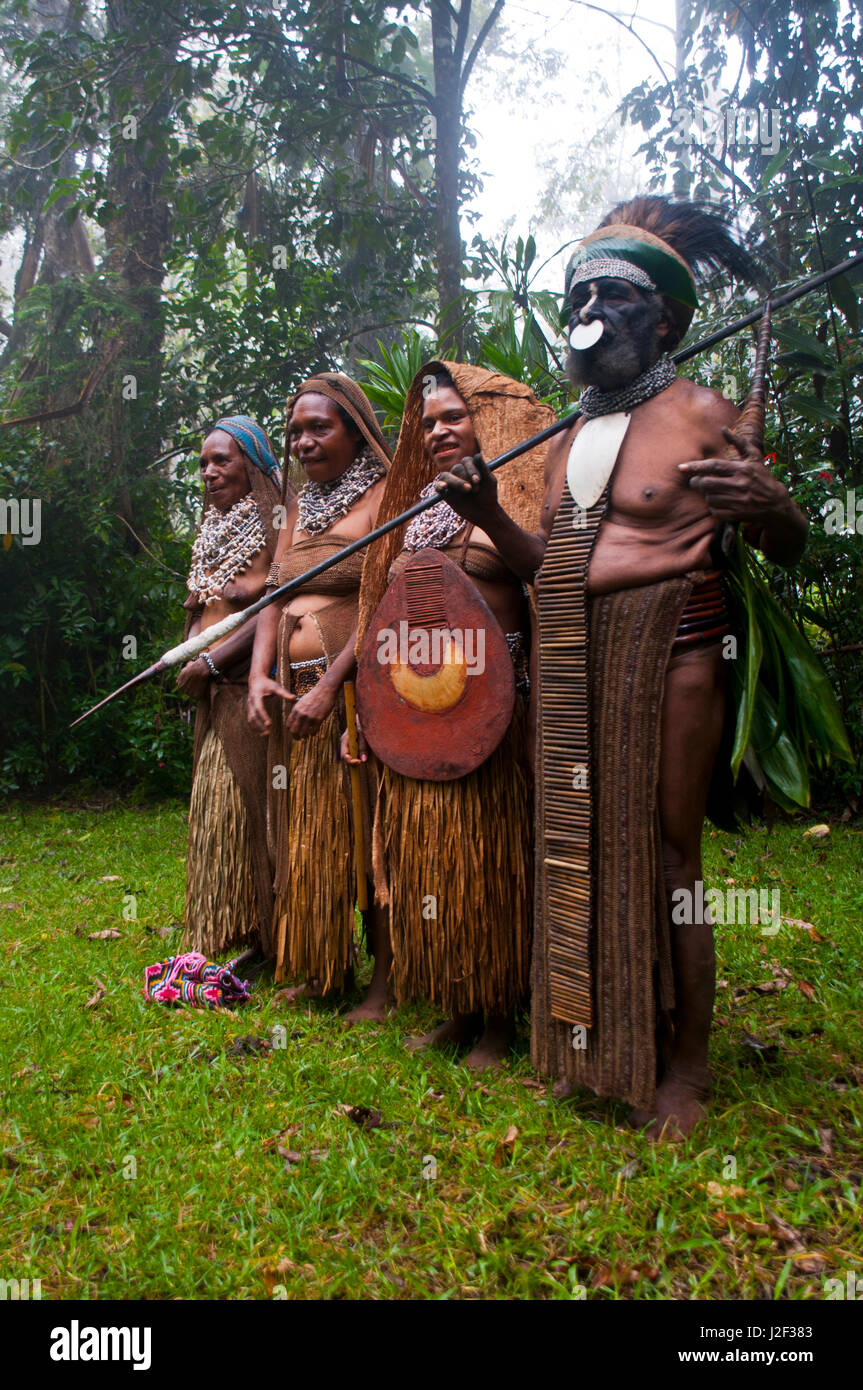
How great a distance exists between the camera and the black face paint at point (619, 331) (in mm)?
2469

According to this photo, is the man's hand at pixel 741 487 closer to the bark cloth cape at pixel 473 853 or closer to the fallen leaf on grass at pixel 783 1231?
the bark cloth cape at pixel 473 853

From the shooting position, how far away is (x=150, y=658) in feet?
26.4

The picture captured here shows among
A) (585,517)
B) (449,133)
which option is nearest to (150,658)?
(449,133)

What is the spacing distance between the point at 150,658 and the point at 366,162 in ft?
17.2

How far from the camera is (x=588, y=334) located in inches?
97.2

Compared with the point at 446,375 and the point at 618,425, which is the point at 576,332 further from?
the point at 446,375

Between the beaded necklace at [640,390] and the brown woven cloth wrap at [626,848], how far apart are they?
51 cm

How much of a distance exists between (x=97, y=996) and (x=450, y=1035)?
143 centimetres

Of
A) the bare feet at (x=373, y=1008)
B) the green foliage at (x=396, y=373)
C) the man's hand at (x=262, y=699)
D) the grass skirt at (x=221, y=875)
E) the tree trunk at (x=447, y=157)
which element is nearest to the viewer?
the bare feet at (x=373, y=1008)

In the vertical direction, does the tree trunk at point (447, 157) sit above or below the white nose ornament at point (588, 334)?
above

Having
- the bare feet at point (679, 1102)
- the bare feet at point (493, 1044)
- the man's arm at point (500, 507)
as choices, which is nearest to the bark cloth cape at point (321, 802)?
the bare feet at point (493, 1044)

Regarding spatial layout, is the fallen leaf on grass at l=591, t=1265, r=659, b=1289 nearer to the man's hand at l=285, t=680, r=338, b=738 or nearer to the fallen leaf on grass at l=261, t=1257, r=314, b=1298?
the fallen leaf on grass at l=261, t=1257, r=314, b=1298

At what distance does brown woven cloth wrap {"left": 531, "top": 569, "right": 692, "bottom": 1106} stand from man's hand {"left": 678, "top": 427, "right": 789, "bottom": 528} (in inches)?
8.6

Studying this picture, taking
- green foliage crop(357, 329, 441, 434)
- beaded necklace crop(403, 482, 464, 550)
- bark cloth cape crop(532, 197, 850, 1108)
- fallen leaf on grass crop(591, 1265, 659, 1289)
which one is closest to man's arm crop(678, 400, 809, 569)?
bark cloth cape crop(532, 197, 850, 1108)
